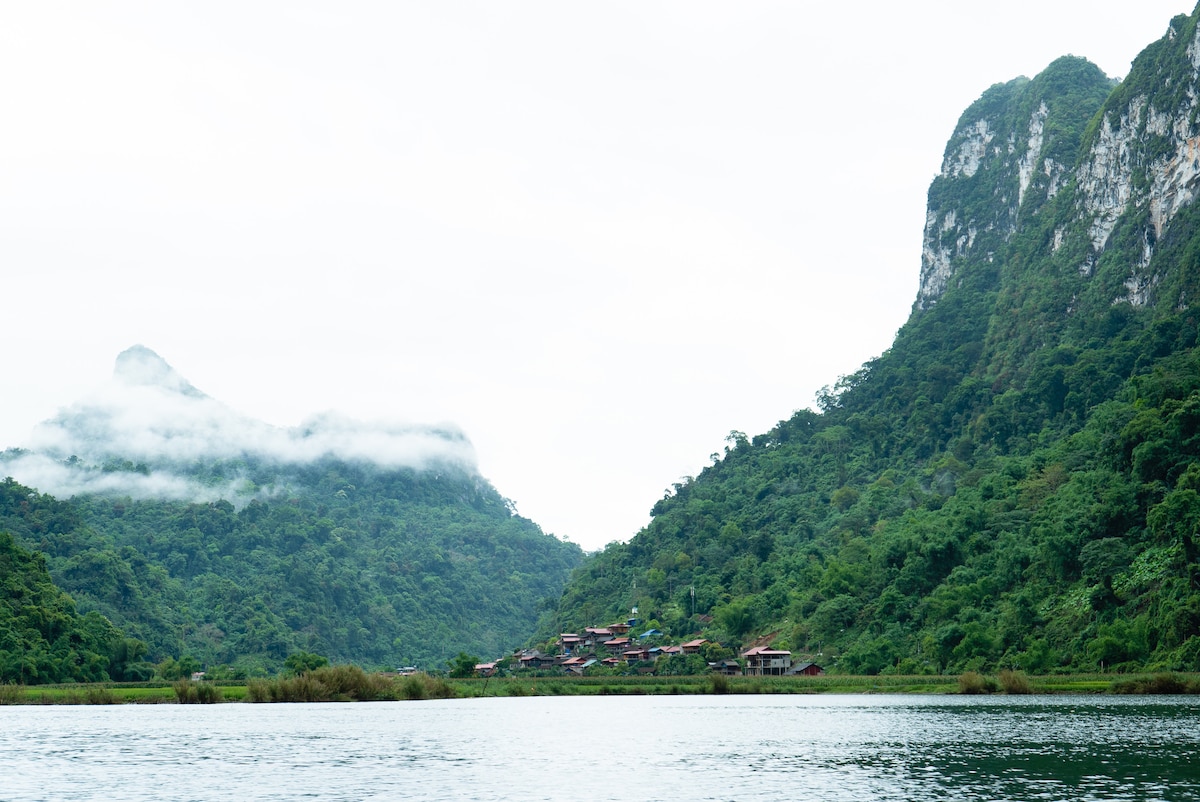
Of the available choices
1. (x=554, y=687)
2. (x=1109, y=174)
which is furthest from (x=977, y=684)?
(x=1109, y=174)

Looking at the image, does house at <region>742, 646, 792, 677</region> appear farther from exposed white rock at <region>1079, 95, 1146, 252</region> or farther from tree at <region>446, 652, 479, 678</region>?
exposed white rock at <region>1079, 95, 1146, 252</region>

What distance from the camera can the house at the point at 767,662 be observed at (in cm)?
9919

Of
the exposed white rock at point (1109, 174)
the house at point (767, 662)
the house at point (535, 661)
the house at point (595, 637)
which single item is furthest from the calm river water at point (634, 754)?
the exposed white rock at point (1109, 174)

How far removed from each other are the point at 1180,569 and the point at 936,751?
4377cm

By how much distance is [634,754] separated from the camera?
128ft

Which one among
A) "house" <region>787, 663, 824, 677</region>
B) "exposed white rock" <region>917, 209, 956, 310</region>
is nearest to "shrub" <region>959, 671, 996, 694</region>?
"house" <region>787, 663, 824, 677</region>

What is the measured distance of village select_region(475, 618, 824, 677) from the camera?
329 feet

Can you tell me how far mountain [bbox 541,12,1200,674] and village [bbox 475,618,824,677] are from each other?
417cm

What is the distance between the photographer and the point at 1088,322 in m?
128

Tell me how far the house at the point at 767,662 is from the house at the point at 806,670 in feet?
4.10

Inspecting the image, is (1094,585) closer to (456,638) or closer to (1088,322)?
(1088,322)

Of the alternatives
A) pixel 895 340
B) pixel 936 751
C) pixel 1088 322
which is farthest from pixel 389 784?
pixel 895 340

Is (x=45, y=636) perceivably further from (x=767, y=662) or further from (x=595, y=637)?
(x=767, y=662)

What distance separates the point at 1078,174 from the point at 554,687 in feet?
306
